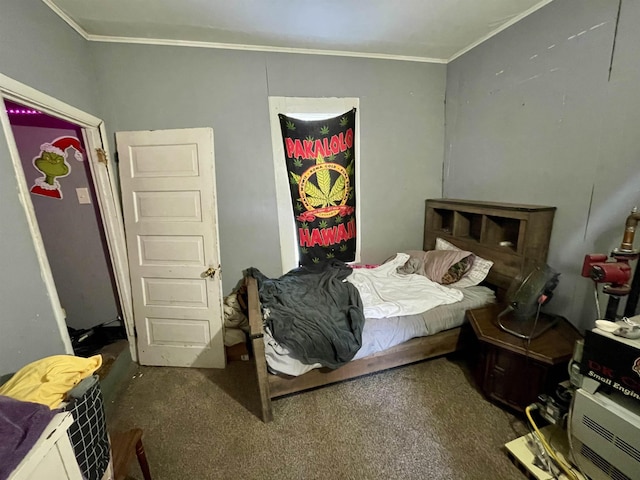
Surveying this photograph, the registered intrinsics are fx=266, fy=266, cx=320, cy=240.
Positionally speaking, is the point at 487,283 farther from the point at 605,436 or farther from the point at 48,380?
the point at 48,380

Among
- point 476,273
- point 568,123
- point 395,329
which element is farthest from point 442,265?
point 568,123

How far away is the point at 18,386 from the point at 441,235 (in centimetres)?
295

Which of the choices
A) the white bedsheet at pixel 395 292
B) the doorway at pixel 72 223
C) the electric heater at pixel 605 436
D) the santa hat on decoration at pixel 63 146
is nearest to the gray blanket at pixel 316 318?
the white bedsheet at pixel 395 292

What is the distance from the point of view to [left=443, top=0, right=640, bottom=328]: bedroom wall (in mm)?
1501

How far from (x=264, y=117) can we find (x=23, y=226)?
1.76m

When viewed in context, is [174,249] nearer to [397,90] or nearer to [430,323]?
[430,323]

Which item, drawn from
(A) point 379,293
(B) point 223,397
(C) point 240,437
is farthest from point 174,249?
(A) point 379,293

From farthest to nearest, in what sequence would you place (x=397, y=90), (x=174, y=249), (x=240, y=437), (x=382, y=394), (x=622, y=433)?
(x=397, y=90), (x=174, y=249), (x=382, y=394), (x=240, y=437), (x=622, y=433)

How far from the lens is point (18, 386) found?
927mm

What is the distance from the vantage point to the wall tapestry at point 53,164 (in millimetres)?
2176

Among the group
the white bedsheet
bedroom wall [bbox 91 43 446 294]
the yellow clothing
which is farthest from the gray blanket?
the yellow clothing

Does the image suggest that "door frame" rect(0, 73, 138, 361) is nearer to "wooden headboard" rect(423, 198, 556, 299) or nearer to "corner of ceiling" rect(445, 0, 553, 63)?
"wooden headboard" rect(423, 198, 556, 299)

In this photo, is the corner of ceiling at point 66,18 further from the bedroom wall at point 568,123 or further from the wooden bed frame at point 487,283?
the bedroom wall at point 568,123

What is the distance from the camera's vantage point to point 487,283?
2.22m
